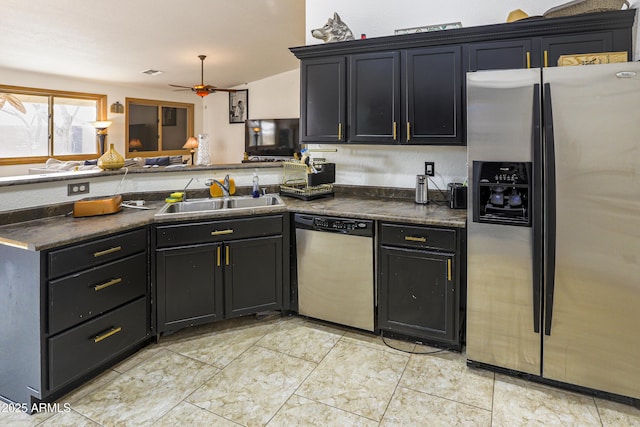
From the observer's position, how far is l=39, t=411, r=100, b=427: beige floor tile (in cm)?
180

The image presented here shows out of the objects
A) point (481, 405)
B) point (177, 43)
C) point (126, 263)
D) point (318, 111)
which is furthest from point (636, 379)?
point (177, 43)

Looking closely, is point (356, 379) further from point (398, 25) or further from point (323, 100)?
point (398, 25)

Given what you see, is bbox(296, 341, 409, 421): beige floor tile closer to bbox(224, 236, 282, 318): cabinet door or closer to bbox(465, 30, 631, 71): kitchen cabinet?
bbox(224, 236, 282, 318): cabinet door

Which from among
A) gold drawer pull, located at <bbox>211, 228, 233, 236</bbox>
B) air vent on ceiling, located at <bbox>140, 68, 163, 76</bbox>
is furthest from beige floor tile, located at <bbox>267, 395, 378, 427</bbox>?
air vent on ceiling, located at <bbox>140, 68, 163, 76</bbox>

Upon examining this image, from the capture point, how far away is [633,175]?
1817 millimetres

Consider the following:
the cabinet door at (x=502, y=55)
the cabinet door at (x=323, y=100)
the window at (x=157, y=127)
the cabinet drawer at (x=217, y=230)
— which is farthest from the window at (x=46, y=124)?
the cabinet door at (x=502, y=55)

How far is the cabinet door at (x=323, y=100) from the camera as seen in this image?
296cm

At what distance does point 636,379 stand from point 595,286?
1.62 feet

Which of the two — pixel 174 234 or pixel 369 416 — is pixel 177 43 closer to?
pixel 174 234

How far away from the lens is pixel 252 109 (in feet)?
28.2

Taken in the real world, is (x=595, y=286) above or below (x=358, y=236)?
below

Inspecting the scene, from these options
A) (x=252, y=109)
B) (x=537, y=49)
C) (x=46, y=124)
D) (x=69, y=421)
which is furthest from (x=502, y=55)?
(x=46, y=124)

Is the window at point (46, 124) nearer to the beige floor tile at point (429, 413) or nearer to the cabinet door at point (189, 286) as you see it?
the cabinet door at point (189, 286)

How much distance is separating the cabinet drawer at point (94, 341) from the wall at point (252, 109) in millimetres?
6208
